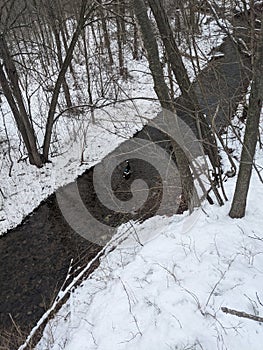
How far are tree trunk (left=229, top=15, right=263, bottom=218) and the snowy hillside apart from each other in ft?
0.95

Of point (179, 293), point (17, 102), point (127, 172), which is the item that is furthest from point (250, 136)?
point (17, 102)

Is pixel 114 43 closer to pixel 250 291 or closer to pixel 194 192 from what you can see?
pixel 194 192

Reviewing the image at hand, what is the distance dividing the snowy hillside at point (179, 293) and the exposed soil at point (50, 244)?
0.91m

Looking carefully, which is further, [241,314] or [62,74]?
[62,74]

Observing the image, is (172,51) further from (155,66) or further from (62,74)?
(62,74)

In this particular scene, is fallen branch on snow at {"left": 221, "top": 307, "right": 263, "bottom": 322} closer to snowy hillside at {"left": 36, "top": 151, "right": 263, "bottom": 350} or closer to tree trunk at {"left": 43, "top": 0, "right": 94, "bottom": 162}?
snowy hillside at {"left": 36, "top": 151, "right": 263, "bottom": 350}

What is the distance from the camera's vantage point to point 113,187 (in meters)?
8.82

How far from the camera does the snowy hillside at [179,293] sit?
3594mm

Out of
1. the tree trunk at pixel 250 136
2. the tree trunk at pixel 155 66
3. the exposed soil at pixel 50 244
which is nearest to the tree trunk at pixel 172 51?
the exposed soil at pixel 50 244

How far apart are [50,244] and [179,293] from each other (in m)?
3.96

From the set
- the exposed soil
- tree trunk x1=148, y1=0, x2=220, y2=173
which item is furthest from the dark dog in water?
tree trunk x1=148, y1=0, x2=220, y2=173

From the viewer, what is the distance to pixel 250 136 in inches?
178

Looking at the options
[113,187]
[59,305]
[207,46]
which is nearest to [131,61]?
[207,46]

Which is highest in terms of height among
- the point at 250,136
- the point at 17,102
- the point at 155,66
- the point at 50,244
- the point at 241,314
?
the point at 155,66
